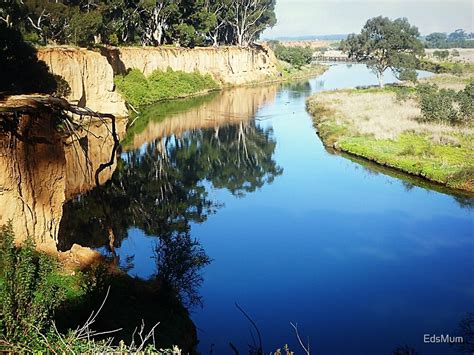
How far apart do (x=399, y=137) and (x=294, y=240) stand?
17913 mm

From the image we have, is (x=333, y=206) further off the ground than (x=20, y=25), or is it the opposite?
(x=20, y=25)

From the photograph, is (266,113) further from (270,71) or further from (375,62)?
(270,71)

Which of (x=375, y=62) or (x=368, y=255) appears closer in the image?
(x=368, y=255)

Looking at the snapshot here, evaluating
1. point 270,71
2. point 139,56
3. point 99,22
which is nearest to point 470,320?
point 99,22

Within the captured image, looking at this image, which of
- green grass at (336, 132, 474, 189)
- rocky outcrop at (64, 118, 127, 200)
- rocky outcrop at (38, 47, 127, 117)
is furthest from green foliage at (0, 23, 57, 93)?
green grass at (336, 132, 474, 189)

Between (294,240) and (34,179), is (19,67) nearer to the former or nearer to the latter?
(294,240)

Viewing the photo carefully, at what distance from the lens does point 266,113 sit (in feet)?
165

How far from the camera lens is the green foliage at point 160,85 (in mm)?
52312

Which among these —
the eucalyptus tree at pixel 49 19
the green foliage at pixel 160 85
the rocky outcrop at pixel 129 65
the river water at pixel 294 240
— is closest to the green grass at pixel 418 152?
the river water at pixel 294 240

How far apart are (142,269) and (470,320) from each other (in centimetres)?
1006

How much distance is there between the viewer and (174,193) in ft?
85.7

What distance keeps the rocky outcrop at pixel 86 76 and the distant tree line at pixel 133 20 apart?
370 centimetres

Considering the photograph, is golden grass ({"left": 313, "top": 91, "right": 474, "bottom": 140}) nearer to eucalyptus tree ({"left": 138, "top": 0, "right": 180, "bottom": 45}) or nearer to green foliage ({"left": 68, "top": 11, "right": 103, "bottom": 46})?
eucalyptus tree ({"left": 138, "top": 0, "right": 180, "bottom": 45})

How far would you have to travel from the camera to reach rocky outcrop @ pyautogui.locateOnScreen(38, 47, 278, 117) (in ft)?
123
